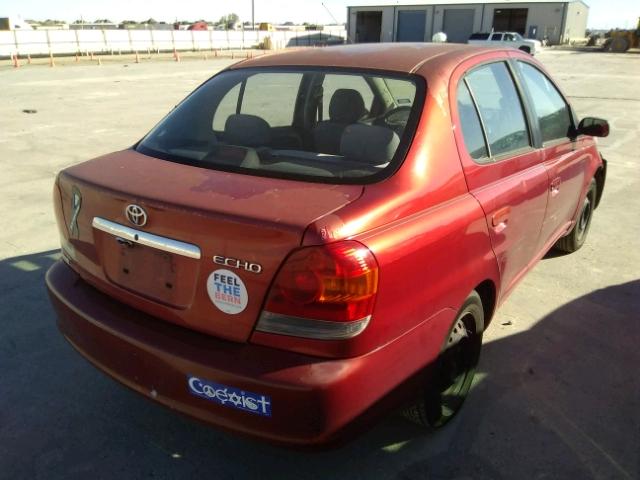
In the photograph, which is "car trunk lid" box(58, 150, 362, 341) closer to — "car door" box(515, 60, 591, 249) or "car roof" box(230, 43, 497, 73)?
"car roof" box(230, 43, 497, 73)

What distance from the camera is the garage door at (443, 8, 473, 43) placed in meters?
56.2

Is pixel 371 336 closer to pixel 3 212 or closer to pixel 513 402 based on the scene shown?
pixel 513 402

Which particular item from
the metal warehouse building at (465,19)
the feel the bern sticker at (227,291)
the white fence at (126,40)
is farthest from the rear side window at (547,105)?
the metal warehouse building at (465,19)

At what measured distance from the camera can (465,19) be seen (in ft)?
185

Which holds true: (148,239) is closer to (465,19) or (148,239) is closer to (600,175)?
(600,175)

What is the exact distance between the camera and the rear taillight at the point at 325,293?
1784 mm

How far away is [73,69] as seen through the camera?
25.1 m

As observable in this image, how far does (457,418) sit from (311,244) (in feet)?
4.74

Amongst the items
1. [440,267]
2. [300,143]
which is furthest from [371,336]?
[300,143]

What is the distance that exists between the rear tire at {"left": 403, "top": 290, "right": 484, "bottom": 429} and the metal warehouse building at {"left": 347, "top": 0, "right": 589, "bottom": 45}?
2242 inches

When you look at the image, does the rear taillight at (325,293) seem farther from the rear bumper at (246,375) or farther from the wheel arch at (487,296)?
the wheel arch at (487,296)

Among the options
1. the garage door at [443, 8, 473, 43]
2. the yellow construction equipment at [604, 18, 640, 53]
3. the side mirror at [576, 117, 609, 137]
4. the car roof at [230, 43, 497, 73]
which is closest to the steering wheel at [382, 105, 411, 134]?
the car roof at [230, 43, 497, 73]

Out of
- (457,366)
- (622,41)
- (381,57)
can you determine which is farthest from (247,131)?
(622,41)

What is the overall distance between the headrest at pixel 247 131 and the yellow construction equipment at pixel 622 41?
52.6 m
